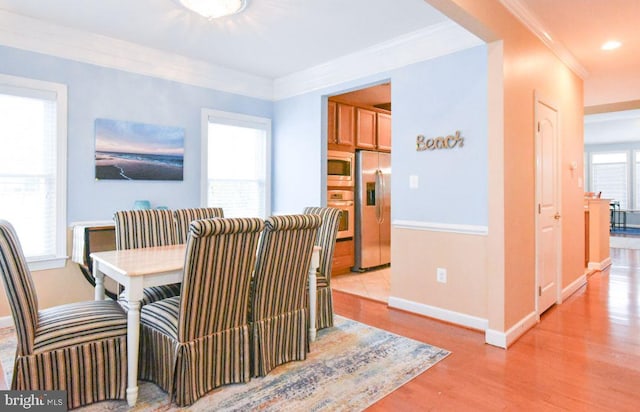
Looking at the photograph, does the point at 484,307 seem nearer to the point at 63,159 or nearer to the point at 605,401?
the point at 605,401

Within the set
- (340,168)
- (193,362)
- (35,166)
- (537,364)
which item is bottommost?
(537,364)

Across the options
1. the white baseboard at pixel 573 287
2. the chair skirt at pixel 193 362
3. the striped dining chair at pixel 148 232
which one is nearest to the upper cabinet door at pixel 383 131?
the white baseboard at pixel 573 287

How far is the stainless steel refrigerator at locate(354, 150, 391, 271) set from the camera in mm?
5102

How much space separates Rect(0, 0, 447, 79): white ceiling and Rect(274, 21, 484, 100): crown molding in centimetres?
9

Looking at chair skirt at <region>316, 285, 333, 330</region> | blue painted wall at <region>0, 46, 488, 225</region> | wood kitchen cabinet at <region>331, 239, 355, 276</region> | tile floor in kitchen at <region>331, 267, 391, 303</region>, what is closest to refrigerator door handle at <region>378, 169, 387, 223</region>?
wood kitchen cabinet at <region>331, 239, 355, 276</region>

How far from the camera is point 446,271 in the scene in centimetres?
334

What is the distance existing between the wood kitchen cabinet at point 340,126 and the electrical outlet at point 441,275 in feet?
6.89

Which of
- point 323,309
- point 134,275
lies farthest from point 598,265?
point 134,275

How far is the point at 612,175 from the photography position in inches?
450

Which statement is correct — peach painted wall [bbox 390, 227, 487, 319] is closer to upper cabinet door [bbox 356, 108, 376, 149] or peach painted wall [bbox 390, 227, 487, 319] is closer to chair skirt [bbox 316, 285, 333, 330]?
chair skirt [bbox 316, 285, 333, 330]

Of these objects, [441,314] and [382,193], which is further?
[382,193]

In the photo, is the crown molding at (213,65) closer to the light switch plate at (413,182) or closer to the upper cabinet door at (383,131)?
the light switch plate at (413,182)

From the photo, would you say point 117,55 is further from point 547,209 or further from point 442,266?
point 547,209

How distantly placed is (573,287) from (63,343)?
15.2 ft
